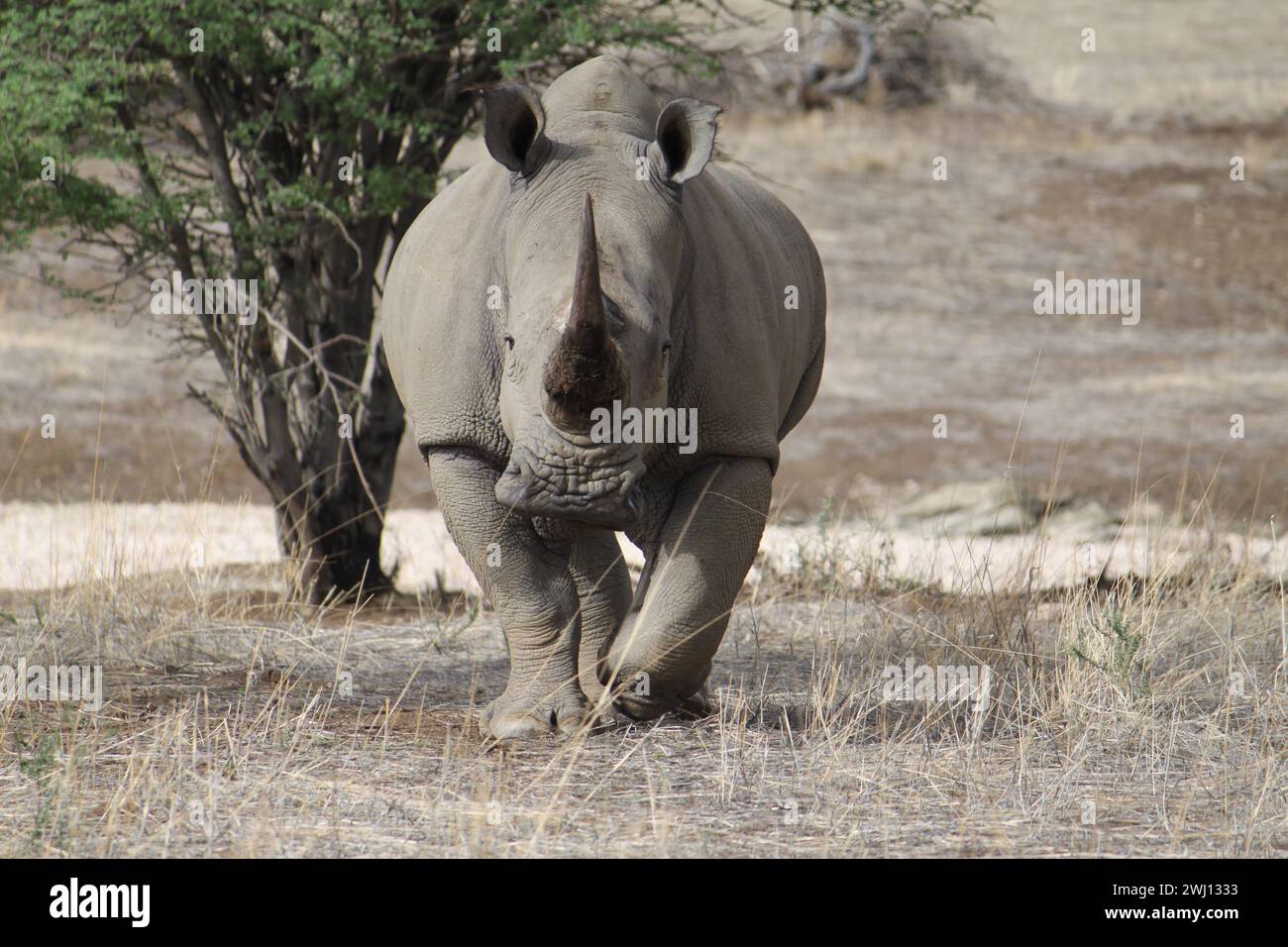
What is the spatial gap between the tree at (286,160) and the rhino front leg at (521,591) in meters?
2.96

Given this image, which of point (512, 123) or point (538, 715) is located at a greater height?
point (512, 123)

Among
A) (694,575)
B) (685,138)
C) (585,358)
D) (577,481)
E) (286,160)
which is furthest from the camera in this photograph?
(286,160)

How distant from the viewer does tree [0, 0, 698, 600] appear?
29.1 feet

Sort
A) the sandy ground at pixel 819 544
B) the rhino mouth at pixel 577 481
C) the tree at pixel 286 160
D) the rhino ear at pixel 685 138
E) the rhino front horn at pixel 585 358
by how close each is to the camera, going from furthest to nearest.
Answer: the sandy ground at pixel 819 544, the tree at pixel 286 160, the rhino ear at pixel 685 138, the rhino mouth at pixel 577 481, the rhino front horn at pixel 585 358

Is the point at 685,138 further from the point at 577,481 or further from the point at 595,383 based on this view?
the point at 577,481

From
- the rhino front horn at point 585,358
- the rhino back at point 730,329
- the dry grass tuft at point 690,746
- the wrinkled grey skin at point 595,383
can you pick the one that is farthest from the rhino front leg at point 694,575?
the rhino front horn at point 585,358

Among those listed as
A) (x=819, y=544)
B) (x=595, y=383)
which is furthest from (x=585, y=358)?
(x=819, y=544)

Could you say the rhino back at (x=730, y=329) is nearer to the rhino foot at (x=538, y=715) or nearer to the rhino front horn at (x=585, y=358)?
the rhino front horn at (x=585, y=358)

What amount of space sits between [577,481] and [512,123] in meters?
1.33

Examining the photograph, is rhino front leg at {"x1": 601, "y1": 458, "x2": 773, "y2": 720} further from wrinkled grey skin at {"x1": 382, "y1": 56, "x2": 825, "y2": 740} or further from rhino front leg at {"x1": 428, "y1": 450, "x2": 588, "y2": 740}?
rhino front leg at {"x1": 428, "y1": 450, "x2": 588, "y2": 740}

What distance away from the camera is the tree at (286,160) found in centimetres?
887

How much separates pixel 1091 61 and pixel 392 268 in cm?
3191

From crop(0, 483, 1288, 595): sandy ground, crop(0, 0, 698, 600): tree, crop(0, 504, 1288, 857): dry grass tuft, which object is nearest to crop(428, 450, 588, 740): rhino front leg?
crop(0, 504, 1288, 857): dry grass tuft

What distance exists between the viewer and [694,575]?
5977mm
